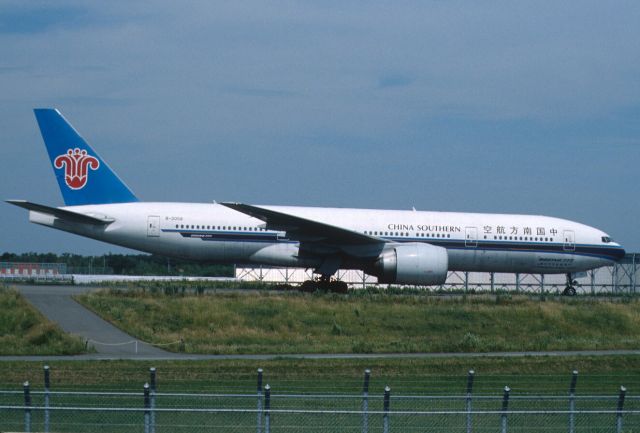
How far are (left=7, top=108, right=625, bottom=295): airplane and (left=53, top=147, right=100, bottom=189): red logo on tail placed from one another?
0.14 ft

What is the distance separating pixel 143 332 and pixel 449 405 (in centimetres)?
1241

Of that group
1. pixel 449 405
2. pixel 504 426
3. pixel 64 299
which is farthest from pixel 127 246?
pixel 504 426

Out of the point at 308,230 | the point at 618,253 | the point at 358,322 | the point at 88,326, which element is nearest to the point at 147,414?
the point at 88,326

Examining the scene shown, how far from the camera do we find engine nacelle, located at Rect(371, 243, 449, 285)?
35.6 m

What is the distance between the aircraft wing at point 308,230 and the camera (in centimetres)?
3519

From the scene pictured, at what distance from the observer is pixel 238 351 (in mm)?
24594

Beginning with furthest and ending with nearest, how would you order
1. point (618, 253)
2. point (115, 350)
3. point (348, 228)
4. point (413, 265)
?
point (618, 253) < point (348, 228) < point (413, 265) < point (115, 350)

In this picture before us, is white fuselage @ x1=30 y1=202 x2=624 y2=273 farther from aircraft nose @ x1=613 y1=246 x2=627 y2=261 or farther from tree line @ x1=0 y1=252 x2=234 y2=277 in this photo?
tree line @ x1=0 y1=252 x2=234 y2=277

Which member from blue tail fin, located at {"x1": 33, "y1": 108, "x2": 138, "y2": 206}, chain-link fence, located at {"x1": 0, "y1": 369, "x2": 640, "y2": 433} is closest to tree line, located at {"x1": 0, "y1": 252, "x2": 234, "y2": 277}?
blue tail fin, located at {"x1": 33, "y1": 108, "x2": 138, "y2": 206}

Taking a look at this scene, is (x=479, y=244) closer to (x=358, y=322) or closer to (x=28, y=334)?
(x=358, y=322)

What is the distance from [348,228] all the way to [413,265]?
4037 mm

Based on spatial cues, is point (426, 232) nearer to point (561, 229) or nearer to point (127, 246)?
point (561, 229)

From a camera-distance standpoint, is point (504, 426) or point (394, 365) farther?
point (394, 365)

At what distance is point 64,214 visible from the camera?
3747 centimetres
